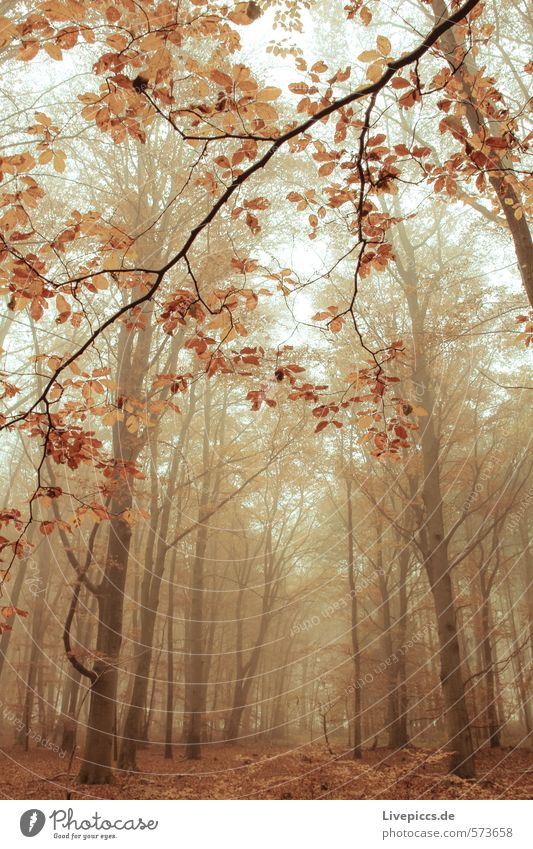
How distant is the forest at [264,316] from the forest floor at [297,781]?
0.06 m

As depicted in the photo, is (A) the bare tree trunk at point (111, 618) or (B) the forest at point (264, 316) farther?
(A) the bare tree trunk at point (111, 618)

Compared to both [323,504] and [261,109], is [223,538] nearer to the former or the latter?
[323,504]

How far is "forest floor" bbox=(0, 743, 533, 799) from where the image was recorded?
5.62m

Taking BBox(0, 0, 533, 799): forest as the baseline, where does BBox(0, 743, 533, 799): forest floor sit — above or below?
below

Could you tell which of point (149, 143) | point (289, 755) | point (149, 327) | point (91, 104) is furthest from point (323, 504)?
point (91, 104)

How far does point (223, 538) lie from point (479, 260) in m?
9.25

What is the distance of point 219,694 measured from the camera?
60.3ft

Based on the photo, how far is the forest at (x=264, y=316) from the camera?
1908 mm

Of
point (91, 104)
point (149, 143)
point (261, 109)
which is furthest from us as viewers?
point (149, 143)

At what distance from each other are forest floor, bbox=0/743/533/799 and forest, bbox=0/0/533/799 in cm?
6

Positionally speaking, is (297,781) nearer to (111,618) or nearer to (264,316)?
(111,618)
